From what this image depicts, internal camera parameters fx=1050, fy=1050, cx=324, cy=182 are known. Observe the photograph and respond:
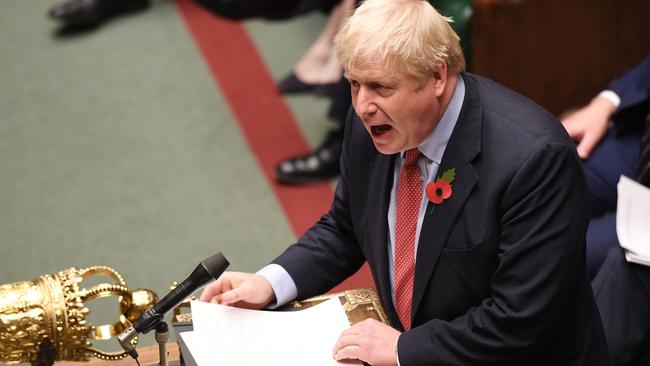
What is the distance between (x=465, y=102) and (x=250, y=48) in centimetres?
319

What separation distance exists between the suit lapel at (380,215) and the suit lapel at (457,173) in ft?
0.41

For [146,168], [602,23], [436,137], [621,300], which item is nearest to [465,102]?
[436,137]

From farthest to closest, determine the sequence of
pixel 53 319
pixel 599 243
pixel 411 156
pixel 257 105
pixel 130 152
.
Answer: pixel 257 105, pixel 130 152, pixel 599 243, pixel 53 319, pixel 411 156

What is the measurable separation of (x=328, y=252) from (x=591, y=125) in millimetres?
1246

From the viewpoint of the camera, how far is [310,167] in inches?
174

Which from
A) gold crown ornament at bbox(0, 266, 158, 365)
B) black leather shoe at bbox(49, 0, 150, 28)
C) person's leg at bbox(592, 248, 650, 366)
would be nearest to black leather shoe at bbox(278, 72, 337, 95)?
black leather shoe at bbox(49, 0, 150, 28)

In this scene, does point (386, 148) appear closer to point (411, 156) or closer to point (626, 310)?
point (411, 156)

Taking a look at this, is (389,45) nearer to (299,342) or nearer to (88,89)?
(299,342)

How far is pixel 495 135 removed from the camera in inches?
84.3

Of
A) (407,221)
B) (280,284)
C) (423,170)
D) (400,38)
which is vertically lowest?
(280,284)

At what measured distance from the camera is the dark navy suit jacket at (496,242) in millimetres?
2068

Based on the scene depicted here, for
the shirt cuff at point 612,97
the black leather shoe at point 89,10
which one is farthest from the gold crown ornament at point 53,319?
the black leather shoe at point 89,10

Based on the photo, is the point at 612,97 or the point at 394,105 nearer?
the point at 394,105

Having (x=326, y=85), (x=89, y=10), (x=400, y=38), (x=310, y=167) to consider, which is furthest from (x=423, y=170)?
(x=89, y=10)
